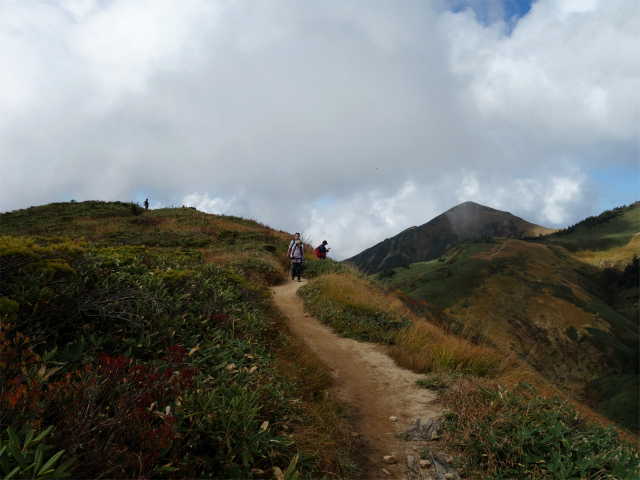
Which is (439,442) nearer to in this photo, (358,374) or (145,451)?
(358,374)

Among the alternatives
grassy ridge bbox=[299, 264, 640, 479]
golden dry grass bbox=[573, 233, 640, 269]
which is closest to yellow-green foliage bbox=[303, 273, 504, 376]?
grassy ridge bbox=[299, 264, 640, 479]

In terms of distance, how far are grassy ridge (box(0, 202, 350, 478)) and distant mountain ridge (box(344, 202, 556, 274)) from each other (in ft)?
538

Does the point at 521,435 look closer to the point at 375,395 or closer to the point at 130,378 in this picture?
the point at 375,395

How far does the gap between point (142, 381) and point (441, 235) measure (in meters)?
199

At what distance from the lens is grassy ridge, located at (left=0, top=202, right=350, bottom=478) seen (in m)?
2.35

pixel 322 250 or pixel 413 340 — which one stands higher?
pixel 322 250

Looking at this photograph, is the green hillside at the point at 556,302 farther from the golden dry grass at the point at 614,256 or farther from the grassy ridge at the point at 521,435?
the grassy ridge at the point at 521,435

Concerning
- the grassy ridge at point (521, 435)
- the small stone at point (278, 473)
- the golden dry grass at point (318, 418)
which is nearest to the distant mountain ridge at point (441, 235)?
the golden dry grass at point (318, 418)

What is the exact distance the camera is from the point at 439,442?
450 centimetres

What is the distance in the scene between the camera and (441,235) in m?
190

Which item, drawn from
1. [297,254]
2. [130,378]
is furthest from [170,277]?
[297,254]

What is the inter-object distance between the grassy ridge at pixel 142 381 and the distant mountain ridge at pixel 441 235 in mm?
164015

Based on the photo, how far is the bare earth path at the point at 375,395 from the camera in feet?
14.8

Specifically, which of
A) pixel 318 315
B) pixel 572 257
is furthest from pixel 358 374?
pixel 572 257
